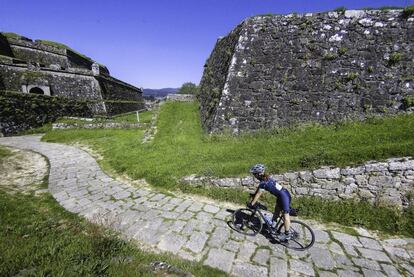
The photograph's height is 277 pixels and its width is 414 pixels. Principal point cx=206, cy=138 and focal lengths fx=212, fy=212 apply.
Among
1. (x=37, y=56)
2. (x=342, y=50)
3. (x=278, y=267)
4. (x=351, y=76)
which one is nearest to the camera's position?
(x=278, y=267)

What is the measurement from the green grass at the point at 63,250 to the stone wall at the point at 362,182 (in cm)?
372

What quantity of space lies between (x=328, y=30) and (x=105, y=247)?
1209 centimetres

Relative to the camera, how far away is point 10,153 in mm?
11617

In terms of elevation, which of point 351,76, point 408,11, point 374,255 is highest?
point 408,11

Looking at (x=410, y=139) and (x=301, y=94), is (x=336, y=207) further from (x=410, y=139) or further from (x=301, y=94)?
(x=301, y=94)

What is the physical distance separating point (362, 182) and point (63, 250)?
24.0ft

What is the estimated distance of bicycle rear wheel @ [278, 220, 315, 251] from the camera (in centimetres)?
484

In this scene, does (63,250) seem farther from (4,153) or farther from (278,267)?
(4,153)

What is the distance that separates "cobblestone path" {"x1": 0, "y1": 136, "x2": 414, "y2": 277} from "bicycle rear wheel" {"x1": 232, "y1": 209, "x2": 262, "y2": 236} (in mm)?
208

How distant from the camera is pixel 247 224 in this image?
5465 millimetres

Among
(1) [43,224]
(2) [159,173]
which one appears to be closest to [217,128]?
(2) [159,173]

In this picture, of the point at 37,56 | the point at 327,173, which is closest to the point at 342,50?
the point at 327,173

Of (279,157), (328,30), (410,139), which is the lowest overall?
(279,157)

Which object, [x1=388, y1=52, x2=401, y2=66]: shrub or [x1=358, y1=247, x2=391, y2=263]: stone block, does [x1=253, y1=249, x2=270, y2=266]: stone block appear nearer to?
[x1=358, y1=247, x2=391, y2=263]: stone block
